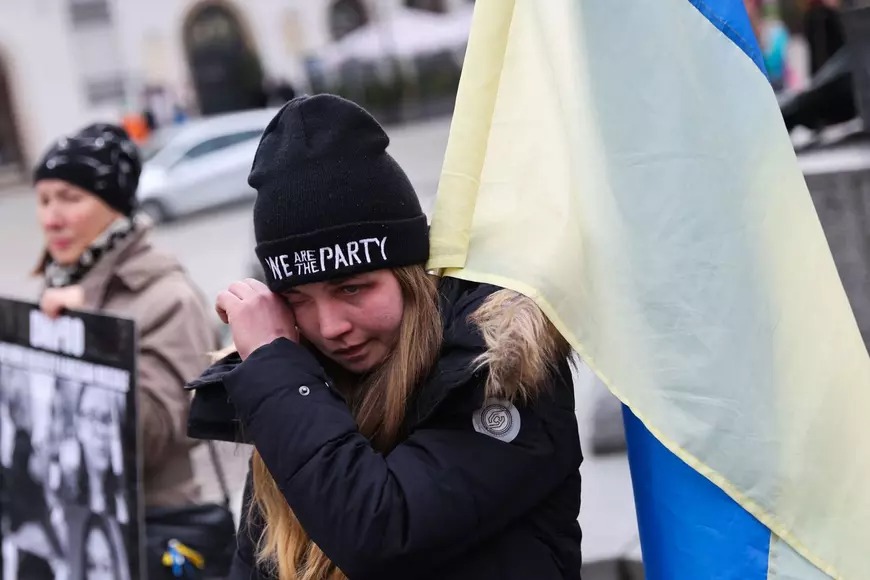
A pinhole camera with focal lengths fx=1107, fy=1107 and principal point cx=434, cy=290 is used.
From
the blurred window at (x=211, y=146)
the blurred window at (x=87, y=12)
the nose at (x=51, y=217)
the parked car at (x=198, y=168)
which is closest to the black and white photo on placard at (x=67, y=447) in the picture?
the nose at (x=51, y=217)

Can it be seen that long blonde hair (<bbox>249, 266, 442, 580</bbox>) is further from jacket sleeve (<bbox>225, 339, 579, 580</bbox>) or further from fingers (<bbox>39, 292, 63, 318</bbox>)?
fingers (<bbox>39, 292, 63, 318</bbox>)

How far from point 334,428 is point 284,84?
91.9 ft

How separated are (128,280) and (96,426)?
1.42 ft

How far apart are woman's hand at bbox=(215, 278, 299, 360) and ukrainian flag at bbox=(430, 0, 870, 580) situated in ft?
0.95

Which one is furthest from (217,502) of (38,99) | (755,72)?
(38,99)

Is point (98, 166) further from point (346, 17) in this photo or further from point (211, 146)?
point (346, 17)

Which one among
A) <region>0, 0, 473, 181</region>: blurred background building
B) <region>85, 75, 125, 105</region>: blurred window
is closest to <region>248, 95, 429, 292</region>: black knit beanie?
<region>0, 0, 473, 181</region>: blurred background building

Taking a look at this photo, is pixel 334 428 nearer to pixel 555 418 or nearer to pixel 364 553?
pixel 364 553

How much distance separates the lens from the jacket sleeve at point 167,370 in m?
3.07

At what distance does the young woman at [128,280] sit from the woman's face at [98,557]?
160 mm

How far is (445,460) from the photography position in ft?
5.09

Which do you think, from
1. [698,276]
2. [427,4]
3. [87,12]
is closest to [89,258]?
[698,276]

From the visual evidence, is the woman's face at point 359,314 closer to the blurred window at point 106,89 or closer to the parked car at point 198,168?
the parked car at point 198,168

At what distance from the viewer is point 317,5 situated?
1292 inches
